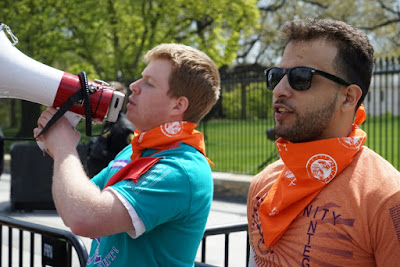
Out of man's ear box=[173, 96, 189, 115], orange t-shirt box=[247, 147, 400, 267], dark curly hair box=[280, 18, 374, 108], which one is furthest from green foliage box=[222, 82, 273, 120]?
orange t-shirt box=[247, 147, 400, 267]

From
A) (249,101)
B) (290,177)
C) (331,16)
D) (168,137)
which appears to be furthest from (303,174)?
(331,16)

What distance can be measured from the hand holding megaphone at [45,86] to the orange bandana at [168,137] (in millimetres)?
209

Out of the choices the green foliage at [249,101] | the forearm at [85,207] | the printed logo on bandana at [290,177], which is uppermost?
the printed logo on bandana at [290,177]

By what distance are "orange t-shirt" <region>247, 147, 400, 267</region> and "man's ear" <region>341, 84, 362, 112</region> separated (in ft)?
0.48

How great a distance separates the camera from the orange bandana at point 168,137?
2045 millimetres

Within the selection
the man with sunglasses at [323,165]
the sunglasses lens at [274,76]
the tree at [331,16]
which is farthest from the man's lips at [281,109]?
the tree at [331,16]

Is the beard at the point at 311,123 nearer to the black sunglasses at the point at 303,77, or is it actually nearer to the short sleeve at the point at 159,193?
the black sunglasses at the point at 303,77

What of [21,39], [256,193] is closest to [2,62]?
[256,193]

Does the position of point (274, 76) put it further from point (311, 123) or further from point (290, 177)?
point (290, 177)

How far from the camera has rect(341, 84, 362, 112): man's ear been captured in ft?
5.28

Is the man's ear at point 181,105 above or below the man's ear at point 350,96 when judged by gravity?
below

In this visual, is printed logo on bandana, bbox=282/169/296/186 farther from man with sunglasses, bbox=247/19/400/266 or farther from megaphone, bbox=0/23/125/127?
megaphone, bbox=0/23/125/127

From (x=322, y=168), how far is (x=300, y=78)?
29cm

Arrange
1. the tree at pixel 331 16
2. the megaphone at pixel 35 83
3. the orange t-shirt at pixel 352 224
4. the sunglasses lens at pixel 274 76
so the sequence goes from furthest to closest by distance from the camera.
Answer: the tree at pixel 331 16 < the megaphone at pixel 35 83 < the sunglasses lens at pixel 274 76 < the orange t-shirt at pixel 352 224
